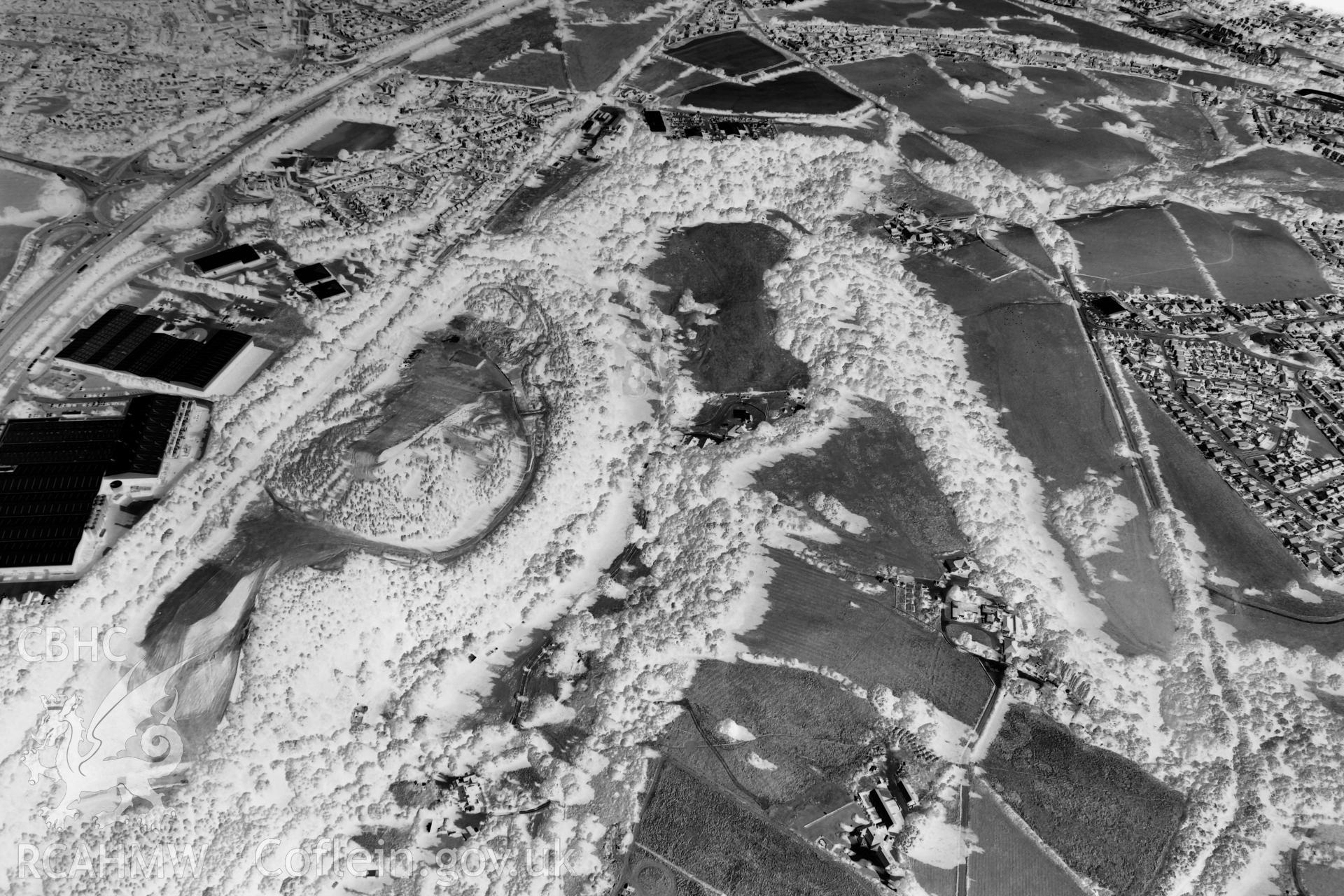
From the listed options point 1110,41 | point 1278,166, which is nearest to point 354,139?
point 1110,41

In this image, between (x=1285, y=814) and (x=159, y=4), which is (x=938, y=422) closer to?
(x=1285, y=814)

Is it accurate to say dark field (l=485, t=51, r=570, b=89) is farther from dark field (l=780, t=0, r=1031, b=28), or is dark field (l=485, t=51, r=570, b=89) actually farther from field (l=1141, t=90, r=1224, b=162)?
field (l=1141, t=90, r=1224, b=162)

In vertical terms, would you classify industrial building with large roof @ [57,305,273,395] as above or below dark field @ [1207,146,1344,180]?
below

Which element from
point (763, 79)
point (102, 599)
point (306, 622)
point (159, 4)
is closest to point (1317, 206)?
point (763, 79)

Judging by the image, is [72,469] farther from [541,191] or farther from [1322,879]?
[1322,879]

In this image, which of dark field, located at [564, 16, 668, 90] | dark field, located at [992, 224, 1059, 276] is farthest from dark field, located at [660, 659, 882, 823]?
dark field, located at [564, 16, 668, 90]

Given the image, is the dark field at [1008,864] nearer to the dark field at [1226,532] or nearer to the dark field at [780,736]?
the dark field at [780,736]
